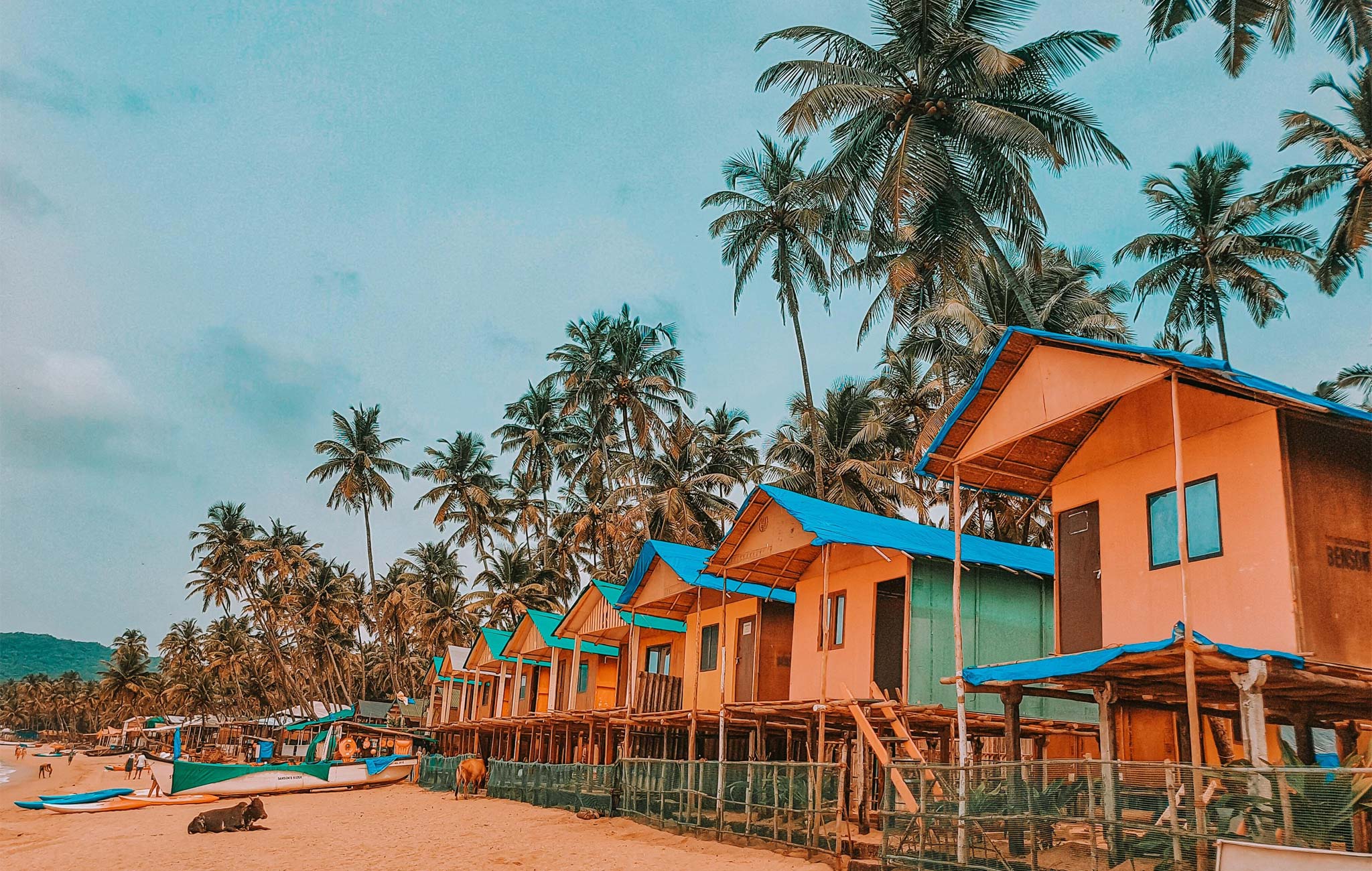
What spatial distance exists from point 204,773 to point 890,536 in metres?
28.0

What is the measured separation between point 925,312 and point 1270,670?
1831 cm

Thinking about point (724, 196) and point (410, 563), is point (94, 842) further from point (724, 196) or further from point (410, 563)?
point (410, 563)

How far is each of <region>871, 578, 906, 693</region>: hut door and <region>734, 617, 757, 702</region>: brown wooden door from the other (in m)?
4.22

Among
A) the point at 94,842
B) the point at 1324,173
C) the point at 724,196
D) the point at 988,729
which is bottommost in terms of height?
the point at 94,842

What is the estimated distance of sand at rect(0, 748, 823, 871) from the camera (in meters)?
17.1

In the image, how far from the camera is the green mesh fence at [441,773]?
33.7 m

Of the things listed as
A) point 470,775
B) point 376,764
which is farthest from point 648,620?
point 376,764

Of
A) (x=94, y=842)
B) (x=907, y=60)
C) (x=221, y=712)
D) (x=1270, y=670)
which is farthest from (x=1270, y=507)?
(x=221, y=712)

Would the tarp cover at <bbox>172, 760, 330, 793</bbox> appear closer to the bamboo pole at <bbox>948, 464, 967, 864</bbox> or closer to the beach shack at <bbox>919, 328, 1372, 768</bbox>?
the bamboo pole at <bbox>948, 464, 967, 864</bbox>

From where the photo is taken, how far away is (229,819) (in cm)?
2472

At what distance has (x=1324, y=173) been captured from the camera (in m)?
25.8

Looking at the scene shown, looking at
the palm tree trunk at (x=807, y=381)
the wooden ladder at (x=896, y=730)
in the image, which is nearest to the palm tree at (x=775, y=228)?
the palm tree trunk at (x=807, y=381)

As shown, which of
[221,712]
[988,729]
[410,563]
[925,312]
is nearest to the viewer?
[988,729]

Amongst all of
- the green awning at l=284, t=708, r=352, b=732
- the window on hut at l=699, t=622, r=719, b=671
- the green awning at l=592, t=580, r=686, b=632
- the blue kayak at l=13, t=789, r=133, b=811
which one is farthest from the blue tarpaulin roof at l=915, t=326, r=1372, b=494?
the green awning at l=284, t=708, r=352, b=732
